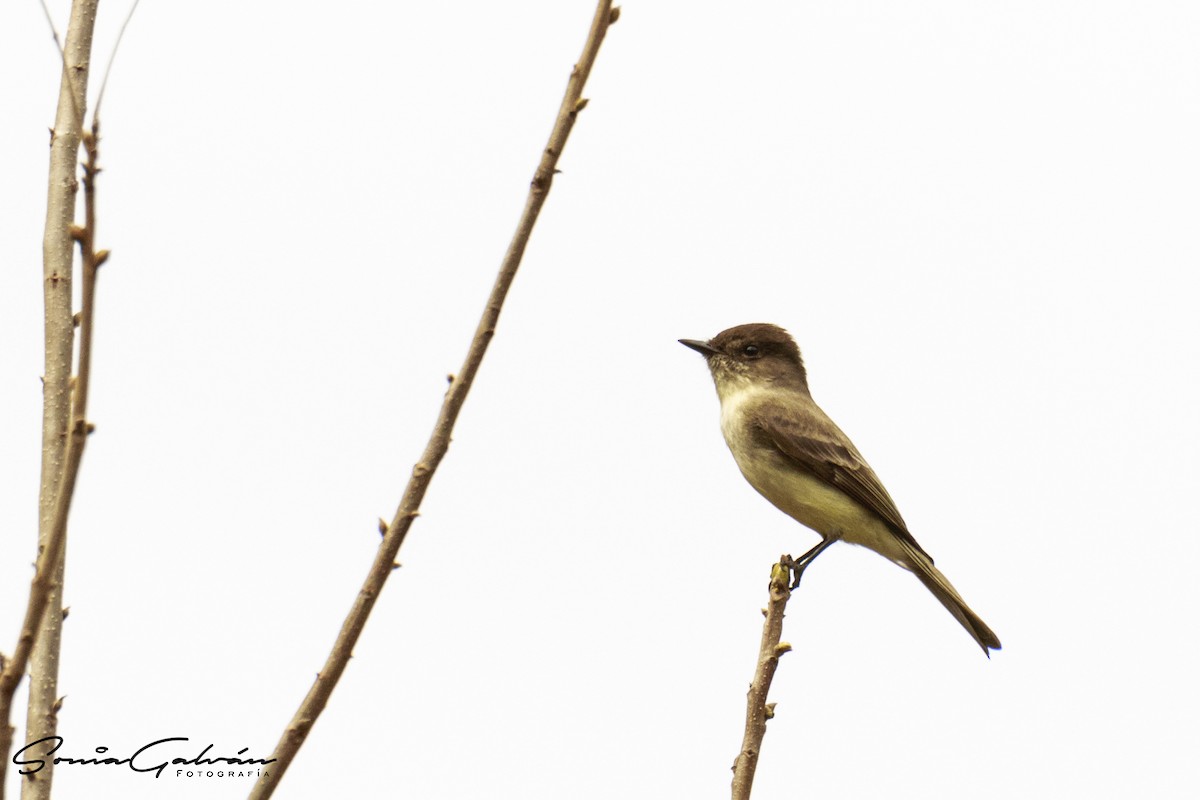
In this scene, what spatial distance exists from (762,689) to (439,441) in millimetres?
1580

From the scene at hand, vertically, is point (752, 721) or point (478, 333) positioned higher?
point (478, 333)

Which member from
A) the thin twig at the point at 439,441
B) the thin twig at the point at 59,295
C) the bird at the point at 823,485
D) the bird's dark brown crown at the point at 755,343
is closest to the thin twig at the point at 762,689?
the thin twig at the point at 439,441

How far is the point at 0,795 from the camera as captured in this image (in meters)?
1.89

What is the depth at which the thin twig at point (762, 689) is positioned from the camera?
322 centimetres

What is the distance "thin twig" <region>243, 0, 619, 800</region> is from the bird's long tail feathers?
5.89 m

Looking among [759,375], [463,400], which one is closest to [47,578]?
[463,400]

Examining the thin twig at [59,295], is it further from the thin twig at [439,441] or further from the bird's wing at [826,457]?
the bird's wing at [826,457]

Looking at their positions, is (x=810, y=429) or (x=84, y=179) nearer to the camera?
(x=84, y=179)

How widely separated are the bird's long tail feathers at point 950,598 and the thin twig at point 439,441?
5.89 meters

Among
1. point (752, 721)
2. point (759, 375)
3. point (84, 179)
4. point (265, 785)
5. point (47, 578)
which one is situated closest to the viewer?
point (84, 179)

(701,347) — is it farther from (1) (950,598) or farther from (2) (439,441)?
(2) (439,441)

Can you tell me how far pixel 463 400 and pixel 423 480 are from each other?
0.15m

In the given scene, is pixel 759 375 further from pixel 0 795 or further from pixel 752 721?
pixel 0 795

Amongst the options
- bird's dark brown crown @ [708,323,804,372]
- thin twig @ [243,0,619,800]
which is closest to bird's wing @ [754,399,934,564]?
bird's dark brown crown @ [708,323,804,372]
